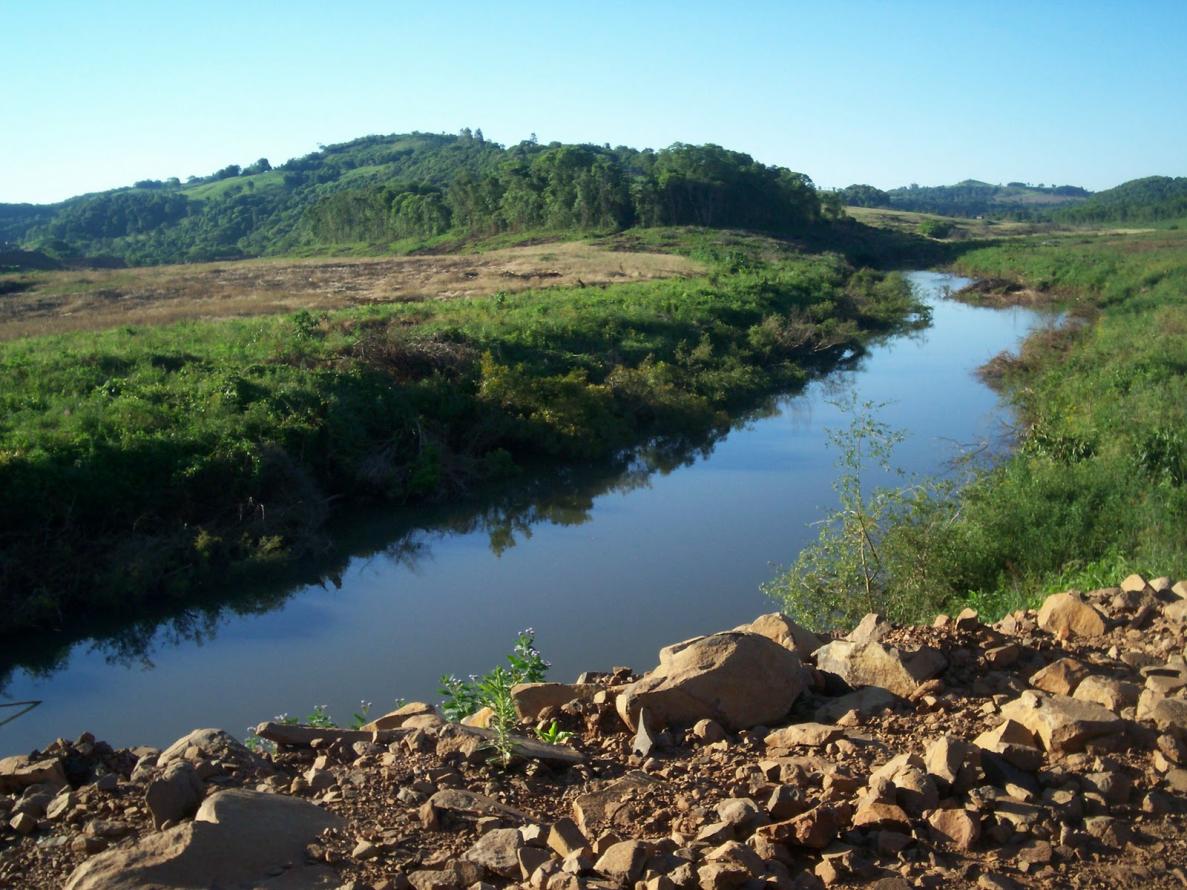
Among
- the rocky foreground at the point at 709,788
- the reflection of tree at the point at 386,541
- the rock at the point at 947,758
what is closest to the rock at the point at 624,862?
the rocky foreground at the point at 709,788

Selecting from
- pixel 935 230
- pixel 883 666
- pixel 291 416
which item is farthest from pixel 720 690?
pixel 935 230

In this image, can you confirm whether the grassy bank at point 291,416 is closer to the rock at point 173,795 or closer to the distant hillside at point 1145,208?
the rock at point 173,795

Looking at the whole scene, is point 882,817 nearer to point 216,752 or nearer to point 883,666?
point 883,666

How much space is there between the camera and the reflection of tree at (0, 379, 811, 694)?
10.9 metres

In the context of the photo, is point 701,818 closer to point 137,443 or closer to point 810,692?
point 810,692

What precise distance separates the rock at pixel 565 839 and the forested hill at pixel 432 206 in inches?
2088

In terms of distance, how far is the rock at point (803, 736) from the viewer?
4.85 meters

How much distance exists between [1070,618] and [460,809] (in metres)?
4.10

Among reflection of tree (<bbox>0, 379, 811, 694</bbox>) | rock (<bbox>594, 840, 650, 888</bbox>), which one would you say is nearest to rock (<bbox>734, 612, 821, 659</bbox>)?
rock (<bbox>594, 840, 650, 888</bbox>)

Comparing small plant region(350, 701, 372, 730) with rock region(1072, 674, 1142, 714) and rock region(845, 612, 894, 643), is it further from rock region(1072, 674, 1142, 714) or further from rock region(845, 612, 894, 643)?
rock region(1072, 674, 1142, 714)

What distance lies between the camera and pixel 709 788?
4.42m

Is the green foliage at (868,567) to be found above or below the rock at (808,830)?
below

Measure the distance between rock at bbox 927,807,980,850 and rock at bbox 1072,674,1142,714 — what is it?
1372 millimetres

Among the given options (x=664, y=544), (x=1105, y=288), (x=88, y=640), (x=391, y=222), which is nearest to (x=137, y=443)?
(x=88, y=640)
